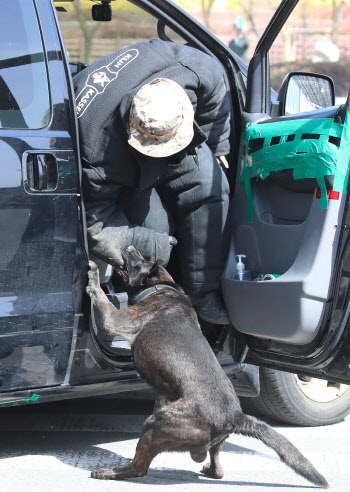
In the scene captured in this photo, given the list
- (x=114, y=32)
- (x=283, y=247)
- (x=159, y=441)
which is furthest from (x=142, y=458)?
(x=114, y=32)

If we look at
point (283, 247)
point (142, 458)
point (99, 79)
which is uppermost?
point (99, 79)

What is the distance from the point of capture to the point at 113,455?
3.55 m

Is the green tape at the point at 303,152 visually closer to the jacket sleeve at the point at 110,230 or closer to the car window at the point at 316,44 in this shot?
the jacket sleeve at the point at 110,230

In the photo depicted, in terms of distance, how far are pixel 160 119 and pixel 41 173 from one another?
1.87 feet

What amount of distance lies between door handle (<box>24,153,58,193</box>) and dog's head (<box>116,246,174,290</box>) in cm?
56

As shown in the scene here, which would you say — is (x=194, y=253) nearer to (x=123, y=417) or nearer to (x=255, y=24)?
(x=123, y=417)

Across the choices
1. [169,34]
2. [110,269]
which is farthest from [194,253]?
[169,34]

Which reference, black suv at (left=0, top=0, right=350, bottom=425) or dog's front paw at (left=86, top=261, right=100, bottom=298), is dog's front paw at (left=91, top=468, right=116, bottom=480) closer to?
black suv at (left=0, top=0, right=350, bottom=425)

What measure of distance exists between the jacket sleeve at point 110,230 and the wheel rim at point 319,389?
1166mm

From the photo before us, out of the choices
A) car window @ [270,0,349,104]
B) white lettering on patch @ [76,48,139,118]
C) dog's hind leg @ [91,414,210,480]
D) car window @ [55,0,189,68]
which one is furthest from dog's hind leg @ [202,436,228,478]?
car window @ [270,0,349,104]

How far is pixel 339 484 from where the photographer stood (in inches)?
129

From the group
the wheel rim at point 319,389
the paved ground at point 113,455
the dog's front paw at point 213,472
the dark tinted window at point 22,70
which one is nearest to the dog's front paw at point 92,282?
the dark tinted window at point 22,70

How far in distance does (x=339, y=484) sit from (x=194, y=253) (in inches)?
49.7

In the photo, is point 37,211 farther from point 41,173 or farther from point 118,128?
point 118,128
